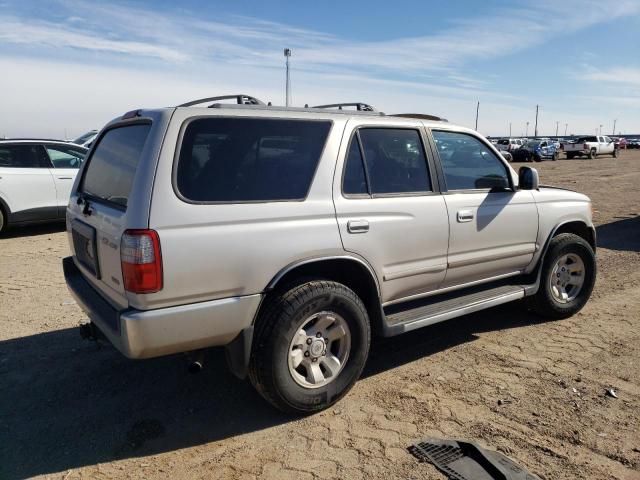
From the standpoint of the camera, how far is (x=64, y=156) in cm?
952

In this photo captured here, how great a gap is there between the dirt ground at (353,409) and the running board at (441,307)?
43cm

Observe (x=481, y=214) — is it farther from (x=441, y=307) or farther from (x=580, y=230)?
(x=580, y=230)

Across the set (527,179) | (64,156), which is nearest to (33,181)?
(64,156)

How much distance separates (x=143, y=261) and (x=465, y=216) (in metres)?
2.45

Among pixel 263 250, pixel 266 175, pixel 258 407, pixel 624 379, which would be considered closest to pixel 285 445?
pixel 258 407

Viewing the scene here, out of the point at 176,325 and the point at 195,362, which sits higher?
the point at 176,325

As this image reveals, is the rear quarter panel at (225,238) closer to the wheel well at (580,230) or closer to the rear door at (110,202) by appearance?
the rear door at (110,202)

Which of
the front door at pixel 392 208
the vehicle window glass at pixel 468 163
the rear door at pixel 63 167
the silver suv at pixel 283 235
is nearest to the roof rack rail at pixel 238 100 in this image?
the silver suv at pixel 283 235

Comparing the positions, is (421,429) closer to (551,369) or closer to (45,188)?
(551,369)

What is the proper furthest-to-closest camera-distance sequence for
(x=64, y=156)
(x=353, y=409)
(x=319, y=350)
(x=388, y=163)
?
(x=64, y=156), (x=388, y=163), (x=353, y=409), (x=319, y=350)

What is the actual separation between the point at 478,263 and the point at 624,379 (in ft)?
4.28

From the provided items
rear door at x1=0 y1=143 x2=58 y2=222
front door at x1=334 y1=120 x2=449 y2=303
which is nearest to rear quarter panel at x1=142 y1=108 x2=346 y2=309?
front door at x1=334 y1=120 x2=449 y2=303

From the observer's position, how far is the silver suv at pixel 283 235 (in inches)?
111

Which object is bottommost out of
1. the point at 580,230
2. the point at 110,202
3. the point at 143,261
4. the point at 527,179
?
the point at 580,230
